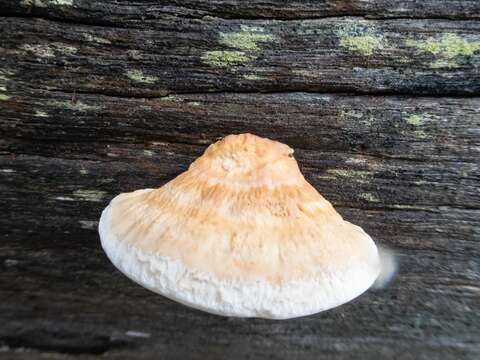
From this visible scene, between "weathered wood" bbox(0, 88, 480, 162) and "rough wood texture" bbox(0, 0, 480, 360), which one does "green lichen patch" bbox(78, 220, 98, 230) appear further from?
"weathered wood" bbox(0, 88, 480, 162)

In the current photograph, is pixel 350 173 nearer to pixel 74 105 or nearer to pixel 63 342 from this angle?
pixel 74 105

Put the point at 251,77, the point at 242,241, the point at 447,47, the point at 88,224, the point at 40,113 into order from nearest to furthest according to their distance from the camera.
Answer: the point at 242,241 → the point at 447,47 → the point at 251,77 → the point at 40,113 → the point at 88,224

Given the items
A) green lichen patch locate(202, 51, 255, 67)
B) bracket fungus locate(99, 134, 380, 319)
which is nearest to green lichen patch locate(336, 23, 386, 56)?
green lichen patch locate(202, 51, 255, 67)

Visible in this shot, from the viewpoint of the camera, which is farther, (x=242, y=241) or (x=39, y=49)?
(x=39, y=49)

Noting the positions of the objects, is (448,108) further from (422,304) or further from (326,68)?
(422,304)

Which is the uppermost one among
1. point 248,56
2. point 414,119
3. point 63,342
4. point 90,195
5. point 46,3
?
point 46,3

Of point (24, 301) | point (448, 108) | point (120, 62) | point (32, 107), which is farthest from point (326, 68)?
point (24, 301)

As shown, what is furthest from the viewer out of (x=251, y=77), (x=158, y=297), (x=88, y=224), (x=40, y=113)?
(x=88, y=224)

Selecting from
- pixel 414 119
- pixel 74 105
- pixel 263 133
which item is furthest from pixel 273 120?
pixel 74 105
